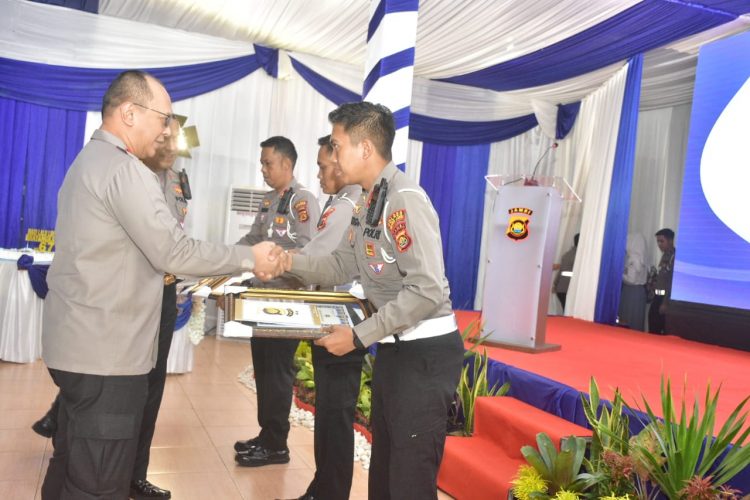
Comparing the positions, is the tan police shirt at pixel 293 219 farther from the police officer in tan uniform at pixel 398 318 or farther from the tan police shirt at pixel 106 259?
the tan police shirt at pixel 106 259

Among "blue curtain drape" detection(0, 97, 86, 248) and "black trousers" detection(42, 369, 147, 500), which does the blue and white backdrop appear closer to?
"blue curtain drape" detection(0, 97, 86, 248)

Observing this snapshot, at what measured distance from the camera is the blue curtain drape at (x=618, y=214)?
7.25 metres

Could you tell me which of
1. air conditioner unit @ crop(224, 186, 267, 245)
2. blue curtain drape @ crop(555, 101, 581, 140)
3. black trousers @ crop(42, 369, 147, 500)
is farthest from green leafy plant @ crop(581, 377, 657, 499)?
blue curtain drape @ crop(555, 101, 581, 140)

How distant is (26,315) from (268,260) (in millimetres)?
3929

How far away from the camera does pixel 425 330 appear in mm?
2033

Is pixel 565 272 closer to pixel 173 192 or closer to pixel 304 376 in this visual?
pixel 304 376

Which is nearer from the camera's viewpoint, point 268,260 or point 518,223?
point 268,260

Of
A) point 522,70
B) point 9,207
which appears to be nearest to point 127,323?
point 9,207

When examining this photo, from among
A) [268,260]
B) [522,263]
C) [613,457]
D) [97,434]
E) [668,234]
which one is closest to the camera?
[97,434]

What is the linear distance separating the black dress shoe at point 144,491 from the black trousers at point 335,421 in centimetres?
71

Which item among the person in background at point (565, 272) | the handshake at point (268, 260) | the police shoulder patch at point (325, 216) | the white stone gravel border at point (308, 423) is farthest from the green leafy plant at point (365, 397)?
the person in background at point (565, 272)

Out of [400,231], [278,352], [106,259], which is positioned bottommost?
[278,352]

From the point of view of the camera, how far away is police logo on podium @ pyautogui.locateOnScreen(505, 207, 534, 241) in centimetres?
449

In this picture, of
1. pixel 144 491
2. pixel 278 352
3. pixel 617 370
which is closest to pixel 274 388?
pixel 278 352
